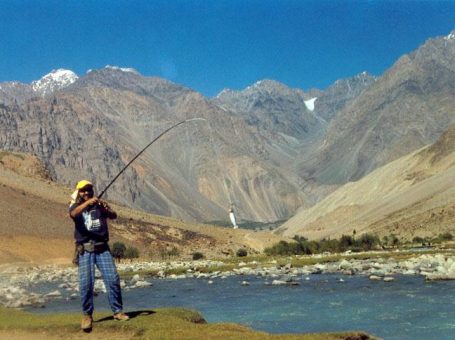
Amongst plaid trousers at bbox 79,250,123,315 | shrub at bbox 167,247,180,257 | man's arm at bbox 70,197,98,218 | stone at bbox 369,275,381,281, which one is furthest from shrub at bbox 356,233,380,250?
man's arm at bbox 70,197,98,218

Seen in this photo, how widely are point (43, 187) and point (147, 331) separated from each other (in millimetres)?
138293

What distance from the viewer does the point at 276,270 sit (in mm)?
59094

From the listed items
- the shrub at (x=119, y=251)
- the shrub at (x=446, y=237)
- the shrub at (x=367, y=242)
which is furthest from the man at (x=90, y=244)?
the shrub at (x=119, y=251)

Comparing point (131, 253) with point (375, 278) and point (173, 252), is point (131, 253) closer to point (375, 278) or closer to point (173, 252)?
point (173, 252)

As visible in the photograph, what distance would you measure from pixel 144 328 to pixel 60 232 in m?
105

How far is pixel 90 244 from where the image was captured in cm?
1786

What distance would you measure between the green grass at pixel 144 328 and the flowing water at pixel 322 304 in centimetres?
641

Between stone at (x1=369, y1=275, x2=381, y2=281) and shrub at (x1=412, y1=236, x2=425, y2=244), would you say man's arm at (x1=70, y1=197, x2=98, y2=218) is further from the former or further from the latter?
shrub at (x1=412, y1=236, x2=425, y2=244)

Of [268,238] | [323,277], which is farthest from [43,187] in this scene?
[323,277]

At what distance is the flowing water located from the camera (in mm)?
24656

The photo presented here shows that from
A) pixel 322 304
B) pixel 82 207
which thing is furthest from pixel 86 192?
pixel 322 304

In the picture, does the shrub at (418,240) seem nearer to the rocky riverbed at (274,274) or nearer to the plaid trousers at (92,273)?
the rocky riverbed at (274,274)

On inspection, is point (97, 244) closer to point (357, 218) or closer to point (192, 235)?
point (192, 235)

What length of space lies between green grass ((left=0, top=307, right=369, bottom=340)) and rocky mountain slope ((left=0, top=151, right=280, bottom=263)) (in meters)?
82.4
